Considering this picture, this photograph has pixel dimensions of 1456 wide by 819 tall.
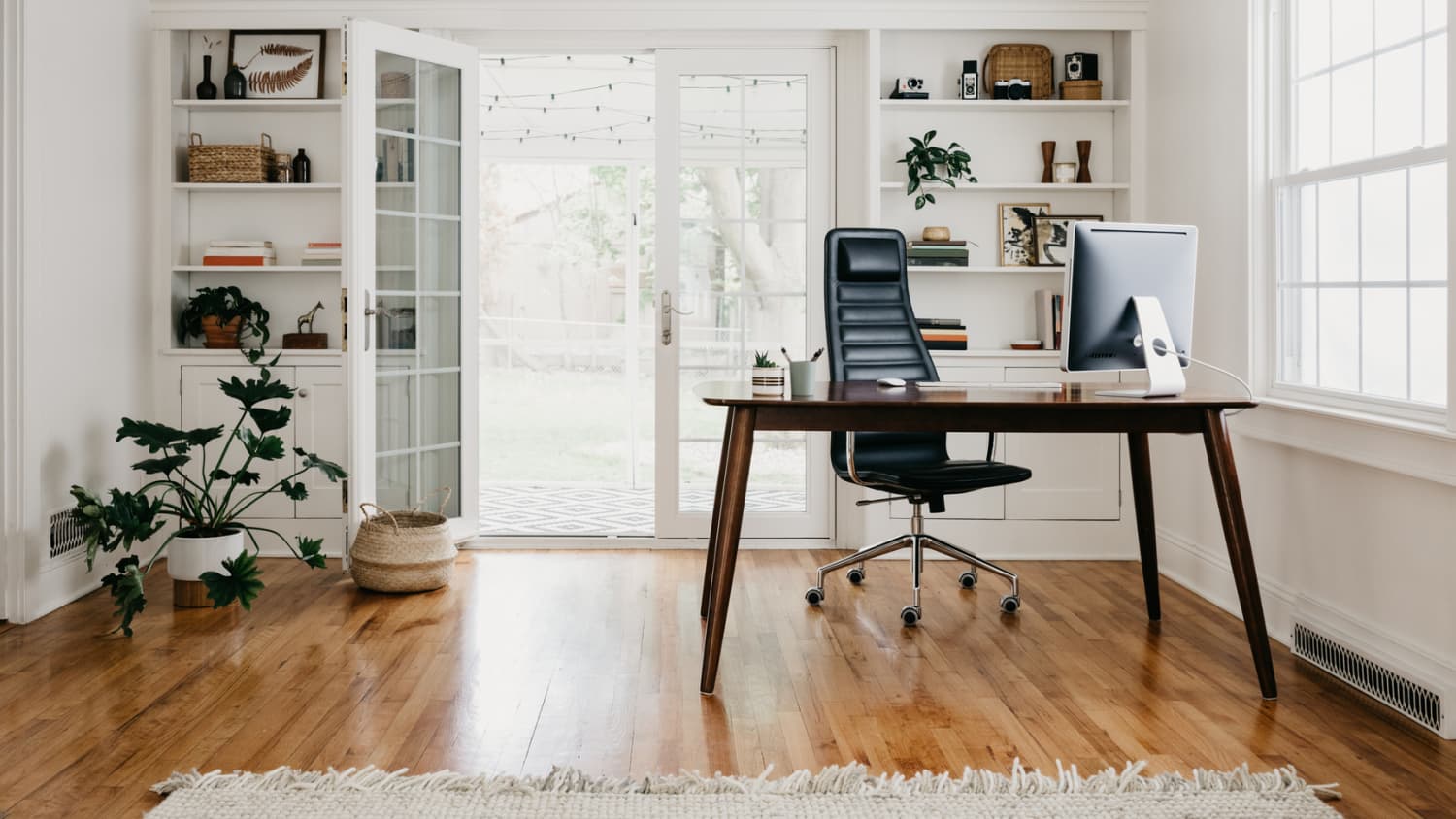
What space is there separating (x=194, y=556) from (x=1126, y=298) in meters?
2.98

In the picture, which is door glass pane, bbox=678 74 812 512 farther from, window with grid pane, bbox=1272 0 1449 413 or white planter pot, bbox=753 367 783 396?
window with grid pane, bbox=1272 0 1449 413

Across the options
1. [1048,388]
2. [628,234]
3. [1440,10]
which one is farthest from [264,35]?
[1440,10]

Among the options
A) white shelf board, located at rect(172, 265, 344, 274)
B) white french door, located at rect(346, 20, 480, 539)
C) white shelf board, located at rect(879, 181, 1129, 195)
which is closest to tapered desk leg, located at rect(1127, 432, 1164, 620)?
white shelf board, located at rect(879, 181, 1129, 195)

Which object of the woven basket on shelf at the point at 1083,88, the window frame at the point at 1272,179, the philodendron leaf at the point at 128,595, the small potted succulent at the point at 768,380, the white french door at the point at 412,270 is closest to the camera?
the small potted succulent at the point at 768,380

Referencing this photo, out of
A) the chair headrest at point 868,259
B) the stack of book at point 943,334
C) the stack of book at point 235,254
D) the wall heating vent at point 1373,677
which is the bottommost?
the wall heating vent at point 1373,677

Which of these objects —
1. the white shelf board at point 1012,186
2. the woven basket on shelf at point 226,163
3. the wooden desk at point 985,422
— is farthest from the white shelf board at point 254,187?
the wooden desk at point 985,422

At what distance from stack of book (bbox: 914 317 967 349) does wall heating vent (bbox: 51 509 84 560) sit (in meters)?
3.08

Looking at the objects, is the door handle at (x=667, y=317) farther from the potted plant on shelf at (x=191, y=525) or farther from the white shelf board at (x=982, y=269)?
the potted plant on shelf at (x=191, y=525)

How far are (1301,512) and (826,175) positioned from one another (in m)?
2.29

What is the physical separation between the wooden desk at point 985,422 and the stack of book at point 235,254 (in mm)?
2563

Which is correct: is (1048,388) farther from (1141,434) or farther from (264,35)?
(264,35)

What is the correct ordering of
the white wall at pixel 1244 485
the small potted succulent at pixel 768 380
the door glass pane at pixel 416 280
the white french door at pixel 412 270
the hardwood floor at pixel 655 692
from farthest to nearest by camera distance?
the door glass pane at pixel 416 280
the white french door at pixel 412 270
the small potted succulent at pixel 768 380
the white wall at pixel 1244 485
the hardwood floor at pixel 655 692

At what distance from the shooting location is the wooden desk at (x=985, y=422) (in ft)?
9.27

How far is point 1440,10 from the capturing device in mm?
2760
